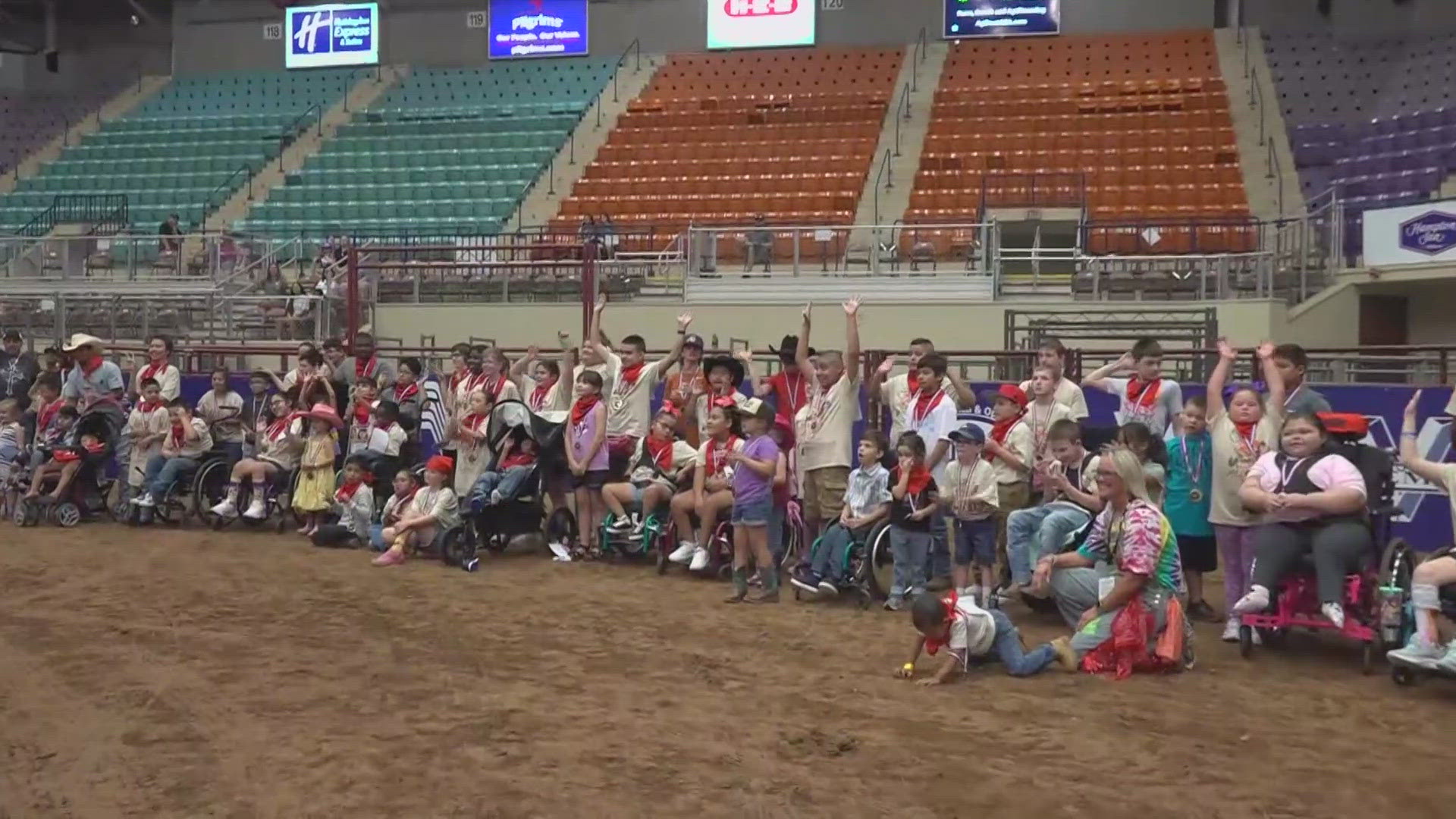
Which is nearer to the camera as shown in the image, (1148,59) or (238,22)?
(1148,59)

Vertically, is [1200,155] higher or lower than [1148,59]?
lower

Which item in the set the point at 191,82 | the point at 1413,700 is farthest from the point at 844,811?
the point at 191,82

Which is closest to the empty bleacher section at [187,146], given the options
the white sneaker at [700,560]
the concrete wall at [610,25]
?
the concrete wall at [610,25]

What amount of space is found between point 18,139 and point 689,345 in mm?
28563

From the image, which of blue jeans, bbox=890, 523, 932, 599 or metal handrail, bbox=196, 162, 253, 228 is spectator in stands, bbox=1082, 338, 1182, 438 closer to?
blue jeans, bbox=890, 523, 932, 599

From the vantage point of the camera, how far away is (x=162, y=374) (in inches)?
511

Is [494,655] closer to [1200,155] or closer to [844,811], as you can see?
[844,811]

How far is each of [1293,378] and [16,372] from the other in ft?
42.4

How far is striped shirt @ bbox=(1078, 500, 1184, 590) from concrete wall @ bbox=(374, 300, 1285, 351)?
31.5 ft

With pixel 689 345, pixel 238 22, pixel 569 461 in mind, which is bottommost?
pixel 569 461

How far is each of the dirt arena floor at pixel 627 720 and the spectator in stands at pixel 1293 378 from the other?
1.41 metres

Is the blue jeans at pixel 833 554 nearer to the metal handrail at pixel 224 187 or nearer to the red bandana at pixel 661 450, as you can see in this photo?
the red bandana at pixel 661 450

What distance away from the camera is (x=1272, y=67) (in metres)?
26.6

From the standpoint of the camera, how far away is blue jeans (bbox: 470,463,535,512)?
409 inches
